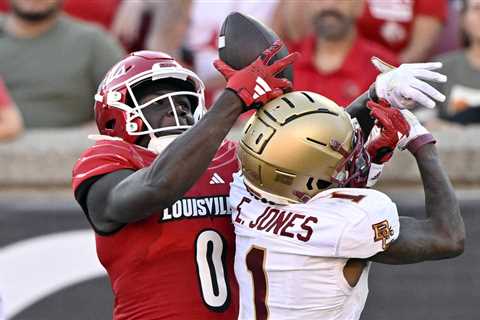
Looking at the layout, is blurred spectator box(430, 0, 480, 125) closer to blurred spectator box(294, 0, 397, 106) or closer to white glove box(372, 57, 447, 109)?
blurred spectator box(294, 0, 397, 106)

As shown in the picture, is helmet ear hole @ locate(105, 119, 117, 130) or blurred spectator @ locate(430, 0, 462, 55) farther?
blurred spectator @ locate(430, 0, 462, 55)

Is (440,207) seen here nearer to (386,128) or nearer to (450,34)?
(386,128)

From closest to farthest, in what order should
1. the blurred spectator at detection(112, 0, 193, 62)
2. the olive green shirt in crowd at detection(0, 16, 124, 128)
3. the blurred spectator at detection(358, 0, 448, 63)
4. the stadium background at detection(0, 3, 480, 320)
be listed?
the stadium background at detection(0, 3, 480, 320)
the olive green shirt in crowd at detection(0, 16, 124, 128)
the blurred spectator at detection(112, 0, 193, 62)
the blurred spectator at detection(358, 0, 448, 63)

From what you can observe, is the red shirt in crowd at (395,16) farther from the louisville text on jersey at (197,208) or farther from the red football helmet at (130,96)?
the louisville text on jersey at (197,208)

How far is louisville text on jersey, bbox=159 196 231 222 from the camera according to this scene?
172 inches

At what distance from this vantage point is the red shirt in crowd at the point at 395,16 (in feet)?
26.6

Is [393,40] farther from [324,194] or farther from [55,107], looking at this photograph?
[324,194]

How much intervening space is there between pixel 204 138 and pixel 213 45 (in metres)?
4.20

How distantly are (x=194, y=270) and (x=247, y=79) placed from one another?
79cm

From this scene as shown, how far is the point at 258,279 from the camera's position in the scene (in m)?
4.12

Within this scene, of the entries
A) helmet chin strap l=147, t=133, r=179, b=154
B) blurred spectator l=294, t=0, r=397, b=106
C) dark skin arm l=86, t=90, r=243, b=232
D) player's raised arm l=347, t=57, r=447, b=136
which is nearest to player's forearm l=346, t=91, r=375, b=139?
player's raised arm l=347, t=57, r=447, b=136

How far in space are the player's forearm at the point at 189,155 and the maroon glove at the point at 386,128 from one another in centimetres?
52

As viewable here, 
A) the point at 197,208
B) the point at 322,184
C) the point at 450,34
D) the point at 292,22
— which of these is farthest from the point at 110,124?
the point at 450,34

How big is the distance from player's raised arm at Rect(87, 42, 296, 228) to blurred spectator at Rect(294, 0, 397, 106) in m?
3.63
